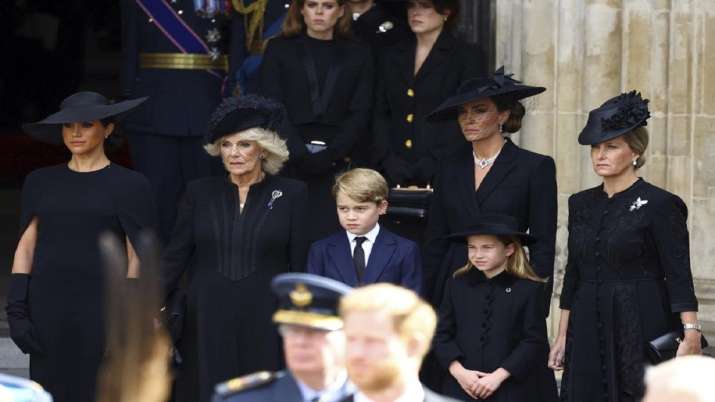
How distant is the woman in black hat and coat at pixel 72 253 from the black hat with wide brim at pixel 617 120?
69.7 inches

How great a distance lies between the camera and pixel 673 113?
945 cm

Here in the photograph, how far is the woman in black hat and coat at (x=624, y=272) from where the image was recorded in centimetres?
788

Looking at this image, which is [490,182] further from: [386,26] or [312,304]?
[312,304]

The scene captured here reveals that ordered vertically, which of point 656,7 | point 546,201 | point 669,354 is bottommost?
point 669,354

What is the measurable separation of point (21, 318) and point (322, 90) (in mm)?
1800

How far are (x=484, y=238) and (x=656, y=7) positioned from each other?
6.41 feet

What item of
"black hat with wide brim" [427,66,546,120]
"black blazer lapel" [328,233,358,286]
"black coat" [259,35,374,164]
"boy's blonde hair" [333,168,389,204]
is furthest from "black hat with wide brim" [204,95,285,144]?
"black coat" [259,35,374,164]

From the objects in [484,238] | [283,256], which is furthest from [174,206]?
[484,238]

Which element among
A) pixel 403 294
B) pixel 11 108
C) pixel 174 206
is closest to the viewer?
pixel 403 294

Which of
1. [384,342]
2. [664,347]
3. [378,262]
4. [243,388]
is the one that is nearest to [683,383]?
[384,342]

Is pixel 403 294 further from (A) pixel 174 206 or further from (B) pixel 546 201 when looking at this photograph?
(A) pixel 174 206

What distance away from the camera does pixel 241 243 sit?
8.27m

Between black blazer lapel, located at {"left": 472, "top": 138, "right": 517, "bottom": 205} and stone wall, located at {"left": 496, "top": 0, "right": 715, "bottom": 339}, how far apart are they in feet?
3.67

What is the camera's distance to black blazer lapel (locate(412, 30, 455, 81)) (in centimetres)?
Result: 919
